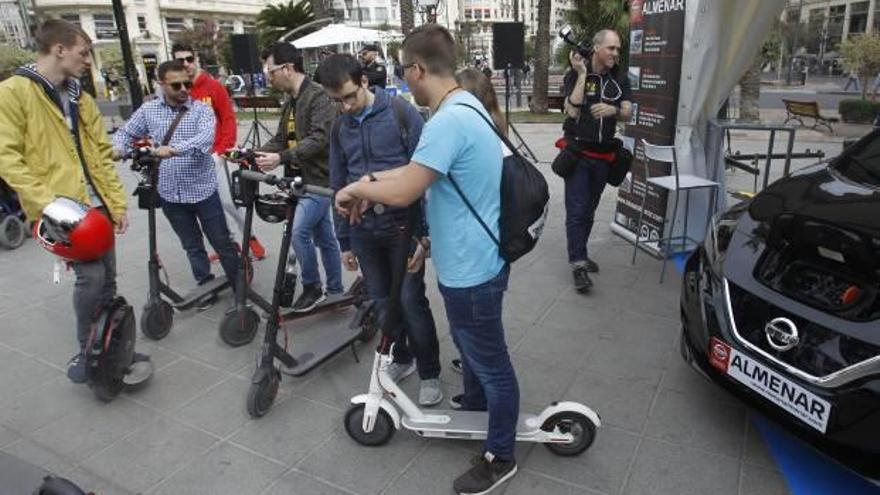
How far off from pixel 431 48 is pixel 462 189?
1.57 ft

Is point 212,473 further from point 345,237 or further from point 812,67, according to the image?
point 812,67

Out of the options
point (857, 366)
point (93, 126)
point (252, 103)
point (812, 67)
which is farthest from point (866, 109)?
point (812, 67)

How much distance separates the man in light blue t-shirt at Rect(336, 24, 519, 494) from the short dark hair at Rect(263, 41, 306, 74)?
194 cm

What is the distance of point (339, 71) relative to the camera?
269 cm

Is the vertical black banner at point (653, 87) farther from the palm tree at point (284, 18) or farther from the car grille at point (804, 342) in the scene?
the palm tree at point (284, 18)

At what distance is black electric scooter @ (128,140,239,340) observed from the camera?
361 cm

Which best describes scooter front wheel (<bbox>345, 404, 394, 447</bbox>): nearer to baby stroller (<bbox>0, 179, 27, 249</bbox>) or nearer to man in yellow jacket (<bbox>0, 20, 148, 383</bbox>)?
man in yellow jacket (<bbox>0, 20, 148, 383</bbox>)

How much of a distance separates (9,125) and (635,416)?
127 inches

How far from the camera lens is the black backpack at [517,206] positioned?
6.77 ft

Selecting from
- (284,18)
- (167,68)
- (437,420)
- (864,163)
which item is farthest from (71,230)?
(284,18)

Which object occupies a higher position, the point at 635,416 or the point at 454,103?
the point at 454,103

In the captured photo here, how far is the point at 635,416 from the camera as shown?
114 inches

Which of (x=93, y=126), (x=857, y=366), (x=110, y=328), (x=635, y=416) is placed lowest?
(x=635, y=416)

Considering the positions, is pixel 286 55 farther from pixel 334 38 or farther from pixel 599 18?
pixel 599 18
